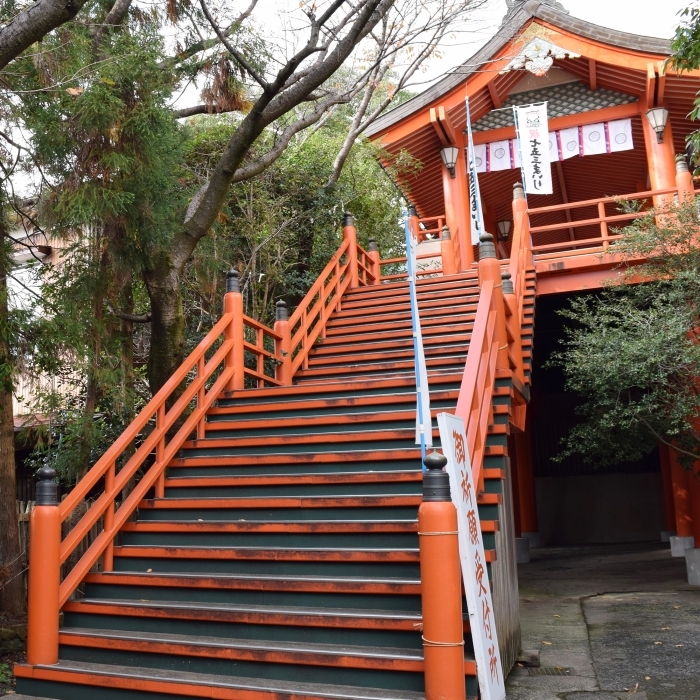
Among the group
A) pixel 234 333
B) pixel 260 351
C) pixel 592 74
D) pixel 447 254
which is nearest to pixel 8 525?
pixel 234 333

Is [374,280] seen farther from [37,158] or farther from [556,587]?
[37,158]

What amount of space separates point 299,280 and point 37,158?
5.46m

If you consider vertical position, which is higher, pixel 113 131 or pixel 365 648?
pixel 113 131

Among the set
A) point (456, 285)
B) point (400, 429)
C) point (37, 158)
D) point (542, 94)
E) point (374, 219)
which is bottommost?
point (400, 429)

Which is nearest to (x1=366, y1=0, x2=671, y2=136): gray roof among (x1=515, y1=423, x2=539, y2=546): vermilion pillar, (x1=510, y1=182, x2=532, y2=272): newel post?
(x1=510, y1=182, x2=532, y2=272): newel post

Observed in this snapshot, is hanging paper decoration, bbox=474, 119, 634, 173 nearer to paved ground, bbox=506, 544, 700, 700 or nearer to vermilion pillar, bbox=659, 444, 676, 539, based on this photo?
vermilion pillar, bbox=659, 444, 676, 539

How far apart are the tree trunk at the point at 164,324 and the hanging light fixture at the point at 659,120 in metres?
7.95

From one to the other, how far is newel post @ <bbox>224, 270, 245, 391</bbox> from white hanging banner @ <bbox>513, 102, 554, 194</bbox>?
5.99m

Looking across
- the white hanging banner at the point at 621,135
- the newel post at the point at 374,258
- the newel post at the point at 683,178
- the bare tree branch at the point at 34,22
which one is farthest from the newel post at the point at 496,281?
the white hanging banner at the point at 621,135

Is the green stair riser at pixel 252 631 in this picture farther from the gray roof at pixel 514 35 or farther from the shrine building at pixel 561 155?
the gray roof at pixel 514 35

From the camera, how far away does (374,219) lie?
13938 mm

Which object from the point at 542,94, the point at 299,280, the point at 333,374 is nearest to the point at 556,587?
the point at 333,374

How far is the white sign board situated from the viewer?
3.61m

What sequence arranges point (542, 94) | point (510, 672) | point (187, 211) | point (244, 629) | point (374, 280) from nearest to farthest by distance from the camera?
point (244, 629) < point (510, 672) < point (187, 211) < point (374, 280) < point (542, 94)
